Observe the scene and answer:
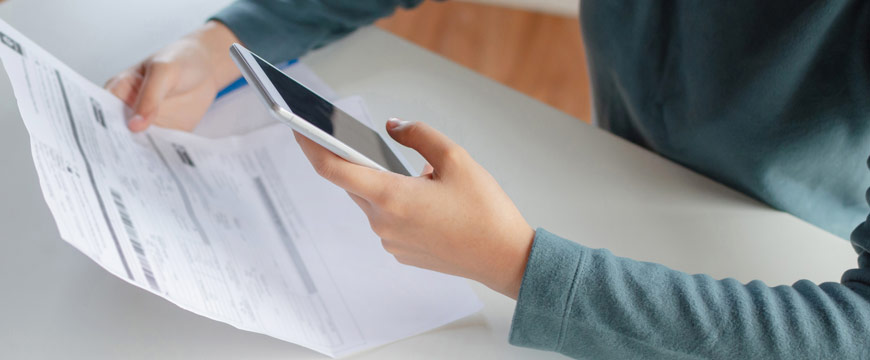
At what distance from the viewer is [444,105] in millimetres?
685

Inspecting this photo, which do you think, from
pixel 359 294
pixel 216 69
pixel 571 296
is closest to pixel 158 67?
pixel 216 69

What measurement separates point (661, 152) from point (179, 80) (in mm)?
488

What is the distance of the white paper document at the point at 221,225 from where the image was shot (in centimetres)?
45

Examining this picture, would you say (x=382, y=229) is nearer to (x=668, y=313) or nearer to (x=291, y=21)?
(x=668, y=313)

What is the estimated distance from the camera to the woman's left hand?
1.49 ft

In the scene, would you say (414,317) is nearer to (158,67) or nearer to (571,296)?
(571,296)

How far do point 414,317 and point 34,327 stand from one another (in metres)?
0.28

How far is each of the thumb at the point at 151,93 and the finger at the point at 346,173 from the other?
0.75 feet

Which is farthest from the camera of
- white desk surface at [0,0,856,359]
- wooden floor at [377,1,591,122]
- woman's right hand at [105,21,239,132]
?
wooden floor at [377,1,591,122]

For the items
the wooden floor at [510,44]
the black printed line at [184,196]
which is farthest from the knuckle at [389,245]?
the wooden floor at [510,44]

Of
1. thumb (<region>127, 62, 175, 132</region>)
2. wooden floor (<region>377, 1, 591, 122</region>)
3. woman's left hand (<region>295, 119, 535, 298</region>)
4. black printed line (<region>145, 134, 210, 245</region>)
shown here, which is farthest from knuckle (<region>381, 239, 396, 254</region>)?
wooden floor (<region>377, 1, 591, 122</region>)

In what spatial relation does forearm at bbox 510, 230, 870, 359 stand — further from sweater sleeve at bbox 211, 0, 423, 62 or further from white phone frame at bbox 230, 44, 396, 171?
sweater sleeve at bbox 211, 0, 423, 62

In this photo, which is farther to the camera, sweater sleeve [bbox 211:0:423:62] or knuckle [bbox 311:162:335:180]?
sweater sleeve [bbox 211:0:423:62]

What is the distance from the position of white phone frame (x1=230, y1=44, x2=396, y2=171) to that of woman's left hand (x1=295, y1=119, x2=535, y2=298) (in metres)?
0.03
